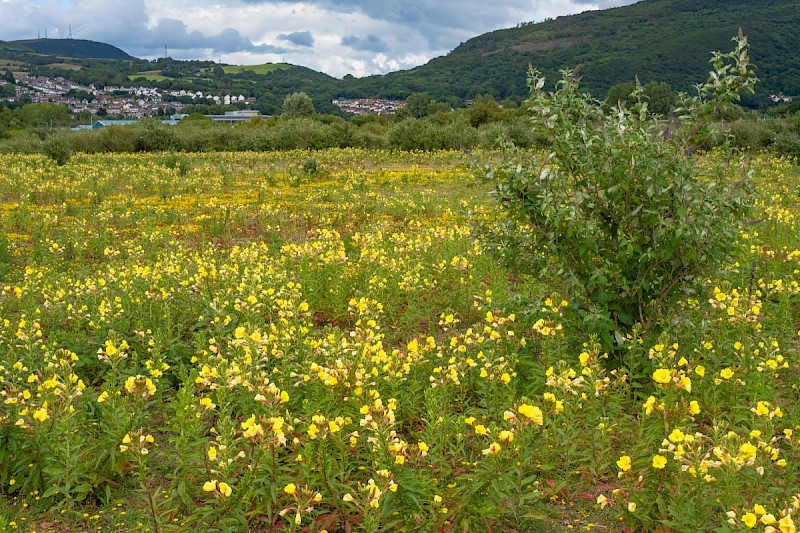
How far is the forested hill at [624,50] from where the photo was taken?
8962 centimetres

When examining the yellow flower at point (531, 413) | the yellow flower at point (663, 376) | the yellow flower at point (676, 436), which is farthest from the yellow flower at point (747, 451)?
the yellow flower at point (531, 413)

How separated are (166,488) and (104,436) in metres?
0.63

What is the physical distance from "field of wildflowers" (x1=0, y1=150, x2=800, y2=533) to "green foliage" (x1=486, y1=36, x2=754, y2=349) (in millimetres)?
364

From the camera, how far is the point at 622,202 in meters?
5.05

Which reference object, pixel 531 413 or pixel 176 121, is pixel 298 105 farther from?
pixel 531 413

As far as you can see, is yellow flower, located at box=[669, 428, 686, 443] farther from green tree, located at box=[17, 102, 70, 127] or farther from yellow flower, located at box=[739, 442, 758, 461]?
green tree, located at box=[17, 102, 70, 127]

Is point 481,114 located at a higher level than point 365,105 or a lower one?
lower

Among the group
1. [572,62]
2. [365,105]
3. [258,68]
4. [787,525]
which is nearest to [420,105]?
[365,105]

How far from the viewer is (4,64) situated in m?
184

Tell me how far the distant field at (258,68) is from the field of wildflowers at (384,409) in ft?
611

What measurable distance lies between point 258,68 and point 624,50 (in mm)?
118229

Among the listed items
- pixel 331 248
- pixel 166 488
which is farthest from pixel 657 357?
pixel 331 248

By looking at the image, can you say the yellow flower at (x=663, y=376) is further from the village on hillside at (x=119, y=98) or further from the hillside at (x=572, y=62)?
the village on hillside at (x=119, y=98)

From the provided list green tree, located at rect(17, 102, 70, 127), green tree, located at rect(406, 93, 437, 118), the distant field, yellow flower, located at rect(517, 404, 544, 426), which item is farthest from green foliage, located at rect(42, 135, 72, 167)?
the distant field
